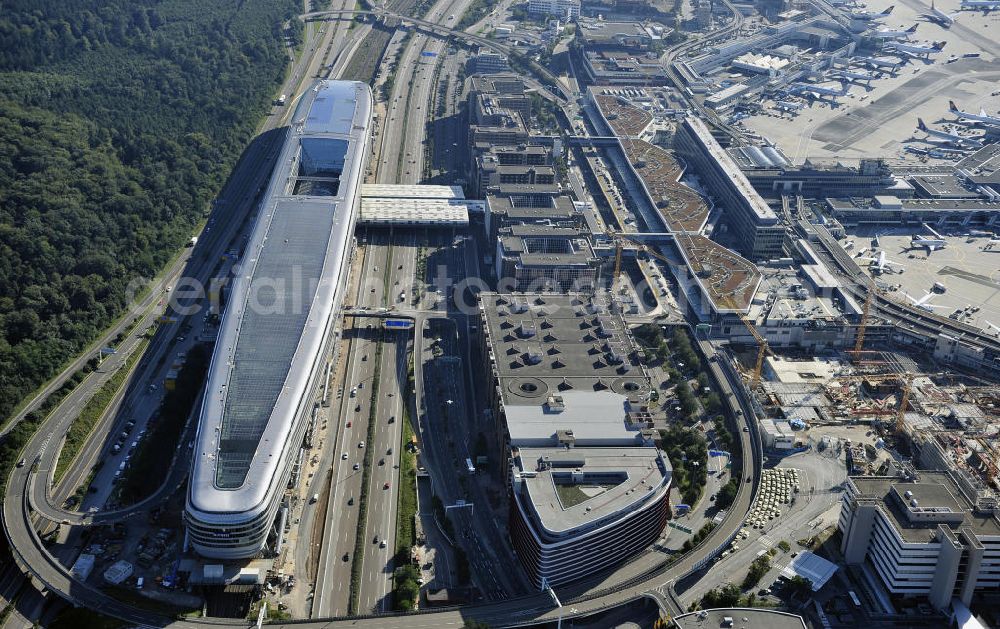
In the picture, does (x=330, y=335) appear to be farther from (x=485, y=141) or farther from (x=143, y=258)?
(x=485, y=141)

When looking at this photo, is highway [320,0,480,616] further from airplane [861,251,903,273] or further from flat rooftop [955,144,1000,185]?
flat rooftop [955,144,1000,185]

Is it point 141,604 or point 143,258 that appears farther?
point 143,258

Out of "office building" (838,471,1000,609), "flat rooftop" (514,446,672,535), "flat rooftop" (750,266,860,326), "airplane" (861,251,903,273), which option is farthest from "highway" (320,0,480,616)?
"airplane" (861,251,903,273)

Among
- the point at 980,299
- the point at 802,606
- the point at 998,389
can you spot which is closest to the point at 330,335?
the point at 802,606

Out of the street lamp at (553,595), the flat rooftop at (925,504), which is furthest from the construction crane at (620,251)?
the street lamp at (553,595)

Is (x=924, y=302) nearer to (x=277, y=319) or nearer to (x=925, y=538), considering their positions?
(x=925, y=538)

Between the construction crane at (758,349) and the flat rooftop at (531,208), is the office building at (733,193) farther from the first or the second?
the flat rooftop at (531,208)
